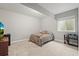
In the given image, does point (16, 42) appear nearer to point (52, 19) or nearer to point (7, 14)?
point (7, 14)

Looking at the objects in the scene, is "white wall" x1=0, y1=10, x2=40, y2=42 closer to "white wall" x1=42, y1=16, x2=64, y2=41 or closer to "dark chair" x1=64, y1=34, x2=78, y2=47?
"white wall" x1=42, y1=16, x2=64, y2=41

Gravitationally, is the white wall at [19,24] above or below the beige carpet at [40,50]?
above

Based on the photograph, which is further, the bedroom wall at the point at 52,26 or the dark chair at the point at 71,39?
the dark chair at the point at 71,39

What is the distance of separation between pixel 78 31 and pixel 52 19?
42.9 inches

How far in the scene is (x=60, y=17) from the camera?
8.99 feet

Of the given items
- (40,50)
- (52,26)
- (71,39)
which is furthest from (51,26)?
(71,39)

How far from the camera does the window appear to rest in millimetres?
2680

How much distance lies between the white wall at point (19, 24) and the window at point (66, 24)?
Answer: 2.87 ft

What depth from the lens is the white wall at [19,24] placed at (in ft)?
7.52

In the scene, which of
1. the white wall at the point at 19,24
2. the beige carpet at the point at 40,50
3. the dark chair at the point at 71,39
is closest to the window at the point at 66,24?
the dark chair at the point at 71,39

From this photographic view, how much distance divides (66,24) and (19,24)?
175 cm

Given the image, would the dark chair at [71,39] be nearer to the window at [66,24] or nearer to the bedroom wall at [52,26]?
the bedroom wall at [52,26]

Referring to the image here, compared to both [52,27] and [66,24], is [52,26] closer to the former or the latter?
[52,27]

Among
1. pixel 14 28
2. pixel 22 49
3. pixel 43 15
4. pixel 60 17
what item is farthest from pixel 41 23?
pixel 22 49
